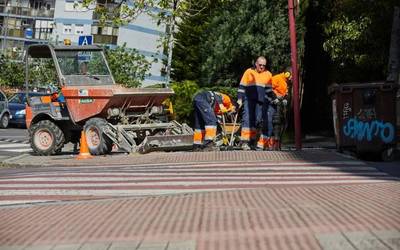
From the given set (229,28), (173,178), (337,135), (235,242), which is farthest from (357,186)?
(229,28)

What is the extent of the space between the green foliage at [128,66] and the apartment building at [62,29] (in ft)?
82.0

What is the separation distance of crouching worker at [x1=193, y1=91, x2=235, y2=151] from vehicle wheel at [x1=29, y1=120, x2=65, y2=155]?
344cm

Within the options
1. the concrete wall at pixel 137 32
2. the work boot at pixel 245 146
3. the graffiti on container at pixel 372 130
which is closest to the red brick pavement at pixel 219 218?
the graffiti on container at pixel 372 130

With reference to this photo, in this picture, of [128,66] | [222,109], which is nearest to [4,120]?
[128,66]

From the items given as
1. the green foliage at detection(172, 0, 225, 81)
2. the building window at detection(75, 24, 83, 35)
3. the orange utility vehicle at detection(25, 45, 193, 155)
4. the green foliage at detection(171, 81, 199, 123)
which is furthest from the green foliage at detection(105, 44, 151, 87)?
the building window at detection(75, 24, 83, 35)

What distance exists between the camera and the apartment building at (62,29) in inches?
2820

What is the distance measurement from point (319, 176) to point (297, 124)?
191 inches

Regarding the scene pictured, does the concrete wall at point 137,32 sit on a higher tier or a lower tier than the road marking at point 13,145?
higher

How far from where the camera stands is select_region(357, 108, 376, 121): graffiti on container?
491 inches

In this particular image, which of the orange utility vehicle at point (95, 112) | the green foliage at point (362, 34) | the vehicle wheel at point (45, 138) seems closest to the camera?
the orange utility vehicle at point (95, 112)

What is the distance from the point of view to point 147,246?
17.4 feet

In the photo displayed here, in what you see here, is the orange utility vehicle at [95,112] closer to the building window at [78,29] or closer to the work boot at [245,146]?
the work boot at [245,146]

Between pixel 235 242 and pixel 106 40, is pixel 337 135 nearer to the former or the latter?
pixel 235 242

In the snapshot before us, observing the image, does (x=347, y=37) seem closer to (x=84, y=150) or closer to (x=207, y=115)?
→ (x=207, y=115)
